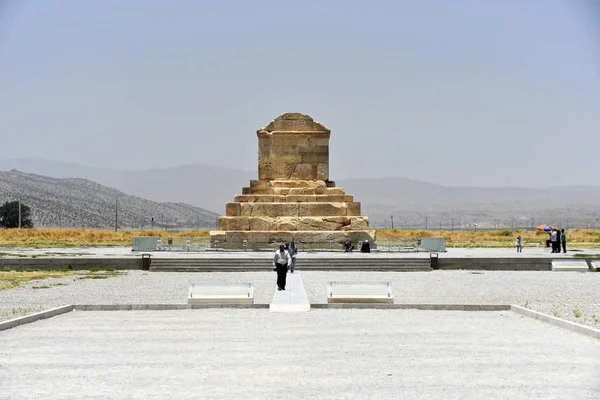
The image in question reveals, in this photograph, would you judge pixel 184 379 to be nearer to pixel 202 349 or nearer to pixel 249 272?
pixel 202 349

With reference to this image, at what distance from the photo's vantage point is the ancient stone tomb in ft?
124

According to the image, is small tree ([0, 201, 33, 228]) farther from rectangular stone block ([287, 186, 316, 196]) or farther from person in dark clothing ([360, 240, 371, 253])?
person in dark clothing ([360, 240, 371, 253])

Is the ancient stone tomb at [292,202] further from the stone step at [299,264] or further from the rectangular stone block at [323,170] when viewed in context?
the stone step at [299,264]

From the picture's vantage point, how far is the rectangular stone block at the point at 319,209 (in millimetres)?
38781

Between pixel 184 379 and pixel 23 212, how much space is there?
330ft

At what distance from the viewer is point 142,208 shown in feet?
579

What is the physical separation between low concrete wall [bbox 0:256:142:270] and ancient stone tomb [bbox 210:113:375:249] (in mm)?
8684

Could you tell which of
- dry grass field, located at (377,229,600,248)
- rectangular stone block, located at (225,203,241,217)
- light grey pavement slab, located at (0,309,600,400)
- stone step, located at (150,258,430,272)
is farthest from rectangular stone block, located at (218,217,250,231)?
light grey pavement slab, located at (0,309,600,400)

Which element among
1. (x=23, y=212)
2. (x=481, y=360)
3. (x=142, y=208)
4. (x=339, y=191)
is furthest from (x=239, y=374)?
(x=142, y=208)

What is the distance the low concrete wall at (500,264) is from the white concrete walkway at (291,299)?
893 cm

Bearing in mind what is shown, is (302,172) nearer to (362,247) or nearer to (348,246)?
(348,246)

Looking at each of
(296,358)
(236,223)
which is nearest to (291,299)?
(296,358)

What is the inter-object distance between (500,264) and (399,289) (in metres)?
8.82

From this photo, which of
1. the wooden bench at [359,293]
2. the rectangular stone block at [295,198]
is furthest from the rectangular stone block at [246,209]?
the wooden bench at [359,293]
